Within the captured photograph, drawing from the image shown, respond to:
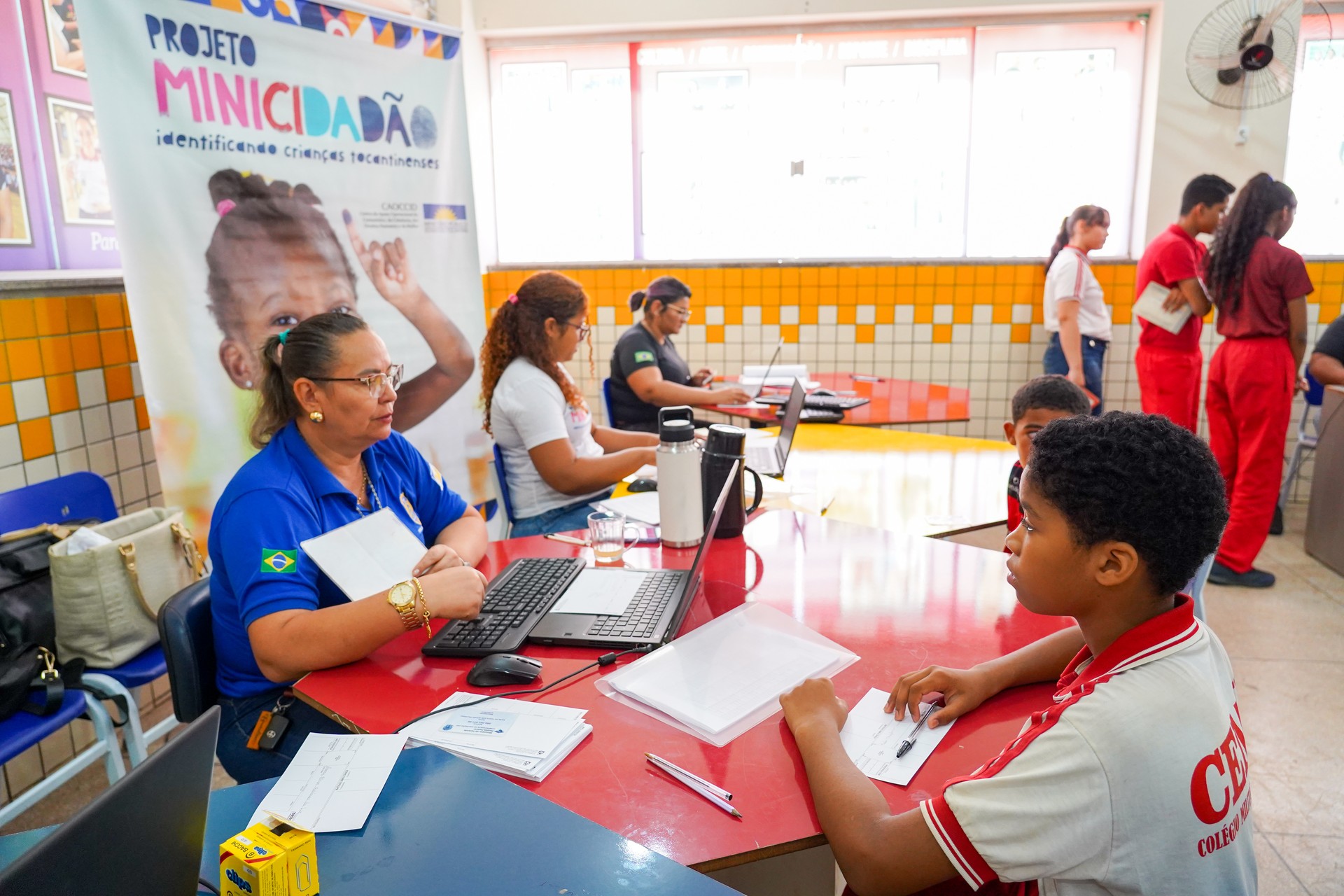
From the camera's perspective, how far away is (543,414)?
2576mm

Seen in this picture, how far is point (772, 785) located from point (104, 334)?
7.97 ft

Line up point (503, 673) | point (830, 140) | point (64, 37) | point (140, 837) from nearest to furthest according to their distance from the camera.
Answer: point (140, 837) < point (503, 673) < point (64, 37) < point (830, 140)

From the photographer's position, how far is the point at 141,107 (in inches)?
90.9

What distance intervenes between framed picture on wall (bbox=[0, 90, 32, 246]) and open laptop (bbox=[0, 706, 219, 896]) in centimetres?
226

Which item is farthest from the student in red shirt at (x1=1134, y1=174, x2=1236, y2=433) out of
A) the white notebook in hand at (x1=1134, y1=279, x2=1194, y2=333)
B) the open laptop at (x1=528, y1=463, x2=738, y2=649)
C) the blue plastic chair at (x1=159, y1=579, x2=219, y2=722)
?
the blue plastic chair at (x1=159, y1=579, x2=219, y2=722)

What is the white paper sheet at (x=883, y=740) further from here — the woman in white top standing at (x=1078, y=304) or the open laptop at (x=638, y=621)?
the woman in white top standing at (x=1078, y=304)

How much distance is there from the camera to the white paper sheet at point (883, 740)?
104cm

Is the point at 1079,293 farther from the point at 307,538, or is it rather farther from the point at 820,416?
the point at 307,538

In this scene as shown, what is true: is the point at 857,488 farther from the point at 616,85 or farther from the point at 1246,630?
the point at 616,85

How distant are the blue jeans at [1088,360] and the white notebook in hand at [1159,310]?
640 mm

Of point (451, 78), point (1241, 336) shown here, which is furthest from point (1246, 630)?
point (451, 78)

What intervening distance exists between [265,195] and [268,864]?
7.68 feet

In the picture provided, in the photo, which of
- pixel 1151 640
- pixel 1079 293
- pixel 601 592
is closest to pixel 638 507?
pixel 601 592

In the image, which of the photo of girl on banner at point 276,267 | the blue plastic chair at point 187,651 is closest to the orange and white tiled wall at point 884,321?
the photo of girl on banner at point 276,267
